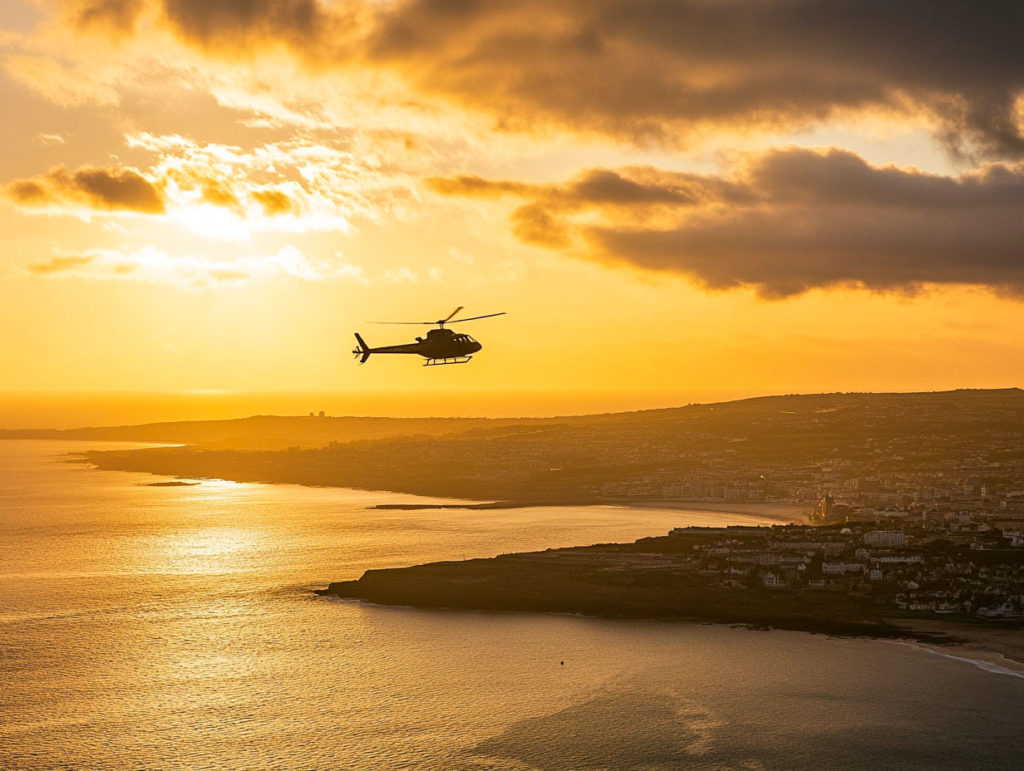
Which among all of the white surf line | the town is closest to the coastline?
the white surf line

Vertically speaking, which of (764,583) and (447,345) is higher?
(447,345)

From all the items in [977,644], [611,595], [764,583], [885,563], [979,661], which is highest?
[885,563]

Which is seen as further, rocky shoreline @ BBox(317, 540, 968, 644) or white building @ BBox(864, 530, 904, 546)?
white building @ BBox(864, 530, 904, 546)

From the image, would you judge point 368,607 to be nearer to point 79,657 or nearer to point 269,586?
point 269,586

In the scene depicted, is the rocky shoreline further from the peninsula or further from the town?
the town

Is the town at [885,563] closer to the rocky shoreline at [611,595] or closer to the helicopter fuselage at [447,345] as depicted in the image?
the rocky shoreline at [611,595]

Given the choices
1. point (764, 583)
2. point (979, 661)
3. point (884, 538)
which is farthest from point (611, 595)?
point (884, 538)

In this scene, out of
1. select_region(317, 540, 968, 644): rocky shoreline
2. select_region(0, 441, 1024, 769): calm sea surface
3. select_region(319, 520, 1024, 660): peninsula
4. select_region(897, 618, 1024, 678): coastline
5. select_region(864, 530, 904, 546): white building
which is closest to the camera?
select_region(0, 441, 1024, 769): calm sea surface

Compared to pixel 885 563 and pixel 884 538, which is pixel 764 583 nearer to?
pixel 885 563

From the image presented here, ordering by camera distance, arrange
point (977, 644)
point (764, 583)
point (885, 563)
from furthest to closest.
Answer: point (885, 563)
point (764, 583)
point (977, 644)
